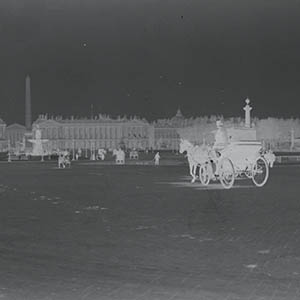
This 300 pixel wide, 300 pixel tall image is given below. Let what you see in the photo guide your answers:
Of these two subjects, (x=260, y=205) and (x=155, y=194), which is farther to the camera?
(x=155, y=194)

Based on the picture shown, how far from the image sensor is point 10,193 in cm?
1703

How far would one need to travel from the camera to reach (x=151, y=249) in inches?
312

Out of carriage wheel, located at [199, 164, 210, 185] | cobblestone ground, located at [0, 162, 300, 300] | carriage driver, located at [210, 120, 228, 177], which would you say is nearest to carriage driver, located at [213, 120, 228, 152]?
carriage driver, located at [210, 120, 228, 177]

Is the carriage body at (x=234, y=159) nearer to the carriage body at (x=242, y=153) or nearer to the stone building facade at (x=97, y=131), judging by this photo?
the carriage body at (x=242, y=153)

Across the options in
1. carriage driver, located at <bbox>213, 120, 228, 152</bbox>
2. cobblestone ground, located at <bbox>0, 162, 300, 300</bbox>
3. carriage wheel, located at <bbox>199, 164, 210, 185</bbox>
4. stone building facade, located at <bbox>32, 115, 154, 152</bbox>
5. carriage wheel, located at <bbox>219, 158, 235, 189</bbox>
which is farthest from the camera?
stone building facade, located at <bbox>32, 115, 154, 152</bbox>

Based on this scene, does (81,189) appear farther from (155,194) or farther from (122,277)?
(122,277)

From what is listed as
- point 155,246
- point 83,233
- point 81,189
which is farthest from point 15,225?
point 81,189

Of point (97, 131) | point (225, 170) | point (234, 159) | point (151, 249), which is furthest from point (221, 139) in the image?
point (97, 131)

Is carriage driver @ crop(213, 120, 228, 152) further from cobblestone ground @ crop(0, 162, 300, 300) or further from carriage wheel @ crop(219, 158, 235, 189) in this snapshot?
cobblestone ground @ crop(0, 162, 300, 300)

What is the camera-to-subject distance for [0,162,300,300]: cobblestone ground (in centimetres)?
588

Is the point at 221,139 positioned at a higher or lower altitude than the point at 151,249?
higher

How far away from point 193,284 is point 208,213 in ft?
18.6

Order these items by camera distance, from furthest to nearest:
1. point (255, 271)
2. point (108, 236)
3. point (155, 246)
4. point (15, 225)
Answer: point (15, 225) < point (108, 236) < point (155, 246) < point (255, 271)

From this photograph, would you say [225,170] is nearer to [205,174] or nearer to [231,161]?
[231,161]
